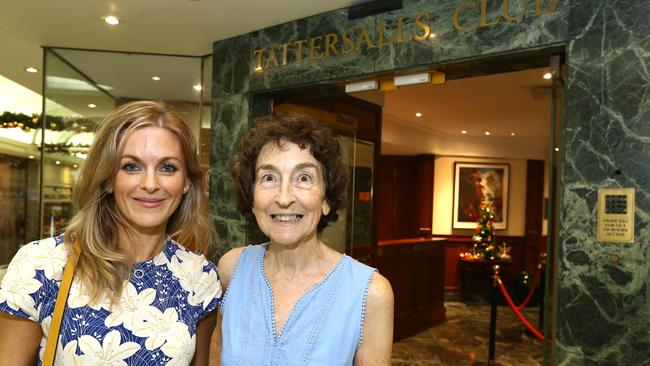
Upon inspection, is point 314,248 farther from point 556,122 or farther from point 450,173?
point 450,173

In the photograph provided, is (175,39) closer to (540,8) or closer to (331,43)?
(331,43)

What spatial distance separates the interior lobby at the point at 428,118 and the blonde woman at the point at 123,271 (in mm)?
319

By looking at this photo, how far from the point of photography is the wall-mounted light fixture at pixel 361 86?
4223 millimetres

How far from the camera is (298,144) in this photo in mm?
1655

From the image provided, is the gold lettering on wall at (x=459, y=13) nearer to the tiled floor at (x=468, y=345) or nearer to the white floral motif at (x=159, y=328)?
the white floral motif at (x=159, y=328)

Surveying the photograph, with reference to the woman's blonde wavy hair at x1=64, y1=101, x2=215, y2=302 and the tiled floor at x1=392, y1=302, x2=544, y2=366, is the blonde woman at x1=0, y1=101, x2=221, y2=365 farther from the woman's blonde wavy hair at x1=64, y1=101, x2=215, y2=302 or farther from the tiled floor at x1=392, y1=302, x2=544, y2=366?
the tiled floor at x1=392, y1=302, x2=544, y2=366

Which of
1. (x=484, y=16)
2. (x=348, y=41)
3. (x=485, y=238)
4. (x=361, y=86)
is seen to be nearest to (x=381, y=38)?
(x=348, y=41)

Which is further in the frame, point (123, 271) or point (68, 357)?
point (123, 271)

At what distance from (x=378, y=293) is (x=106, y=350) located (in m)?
0.84

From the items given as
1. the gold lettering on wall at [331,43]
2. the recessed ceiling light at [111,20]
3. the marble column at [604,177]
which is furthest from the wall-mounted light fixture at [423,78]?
the recessed ceiling light at [111,20]

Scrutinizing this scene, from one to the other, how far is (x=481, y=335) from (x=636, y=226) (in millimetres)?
5244

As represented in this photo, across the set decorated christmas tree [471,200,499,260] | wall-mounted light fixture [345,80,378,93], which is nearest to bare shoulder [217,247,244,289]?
wall-mounted light fixture [345,80,378,93]

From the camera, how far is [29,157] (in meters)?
7.65

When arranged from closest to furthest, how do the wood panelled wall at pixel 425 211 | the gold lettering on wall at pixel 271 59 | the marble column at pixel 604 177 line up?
1. the marble column at pixel 604 177
2. the gold lettering on wall at pixel 271 59
3. the wood panelled wall at pixel 425 211
